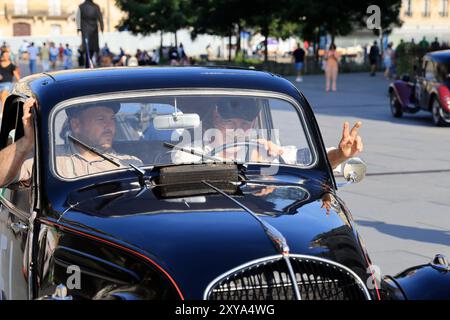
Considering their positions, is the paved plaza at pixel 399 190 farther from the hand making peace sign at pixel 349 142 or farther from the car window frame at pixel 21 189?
the car window frame at pixel 21 189

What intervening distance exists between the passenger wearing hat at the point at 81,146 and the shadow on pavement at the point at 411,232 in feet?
15.6

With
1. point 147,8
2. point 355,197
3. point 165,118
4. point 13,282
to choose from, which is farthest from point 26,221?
point 147,8

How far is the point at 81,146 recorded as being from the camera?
529cm

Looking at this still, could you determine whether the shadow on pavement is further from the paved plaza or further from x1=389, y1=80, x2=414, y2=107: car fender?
x1=389, y1=80, x2=414, y2=107: car fender

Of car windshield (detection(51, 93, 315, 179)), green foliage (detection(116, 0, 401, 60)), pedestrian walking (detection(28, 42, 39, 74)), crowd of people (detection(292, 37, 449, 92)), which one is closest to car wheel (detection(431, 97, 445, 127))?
crowd of people (detection(292, 37, 449, 92))

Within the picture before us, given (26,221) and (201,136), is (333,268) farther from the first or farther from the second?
(26,221)

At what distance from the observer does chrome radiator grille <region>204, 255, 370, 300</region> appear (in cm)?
392

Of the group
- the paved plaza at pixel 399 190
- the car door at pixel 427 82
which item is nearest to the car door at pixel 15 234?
the paved plaza at pixel 399 190

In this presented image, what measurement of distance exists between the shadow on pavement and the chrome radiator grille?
5.32m

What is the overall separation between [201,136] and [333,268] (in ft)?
5.03

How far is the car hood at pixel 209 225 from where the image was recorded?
398 centimetres

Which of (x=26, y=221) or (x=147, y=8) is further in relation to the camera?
(x=147, y=8)

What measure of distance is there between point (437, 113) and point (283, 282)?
58.7ft
